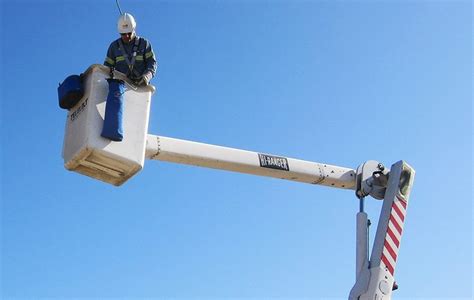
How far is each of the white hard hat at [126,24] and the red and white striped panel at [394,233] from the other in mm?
2922

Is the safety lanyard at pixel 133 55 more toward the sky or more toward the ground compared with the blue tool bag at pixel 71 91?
more toward the sky

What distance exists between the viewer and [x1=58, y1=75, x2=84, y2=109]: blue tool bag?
19.9 ft

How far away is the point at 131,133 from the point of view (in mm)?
5953

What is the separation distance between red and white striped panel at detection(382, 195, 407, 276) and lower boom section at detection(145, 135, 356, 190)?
0.52 m

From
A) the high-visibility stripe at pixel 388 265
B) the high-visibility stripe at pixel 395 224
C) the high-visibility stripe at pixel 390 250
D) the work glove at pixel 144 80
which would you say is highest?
the work glove at pixel 144 80

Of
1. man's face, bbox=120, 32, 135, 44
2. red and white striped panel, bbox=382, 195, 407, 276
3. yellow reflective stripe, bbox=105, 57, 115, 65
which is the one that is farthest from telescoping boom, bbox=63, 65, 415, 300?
man's face, bbox=120, 32, 135, 44

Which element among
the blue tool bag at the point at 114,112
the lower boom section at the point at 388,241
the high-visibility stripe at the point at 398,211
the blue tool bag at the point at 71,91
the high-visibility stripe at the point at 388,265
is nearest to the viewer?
the blue tool bag at the point at 114,112

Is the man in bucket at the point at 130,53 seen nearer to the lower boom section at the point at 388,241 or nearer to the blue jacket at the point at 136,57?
the blue jacket at the point at 136,57

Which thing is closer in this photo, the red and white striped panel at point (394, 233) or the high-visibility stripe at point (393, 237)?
the red and white striped panel at point (394, 233)

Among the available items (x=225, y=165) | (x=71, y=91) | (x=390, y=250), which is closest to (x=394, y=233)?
(x=390, y=250)

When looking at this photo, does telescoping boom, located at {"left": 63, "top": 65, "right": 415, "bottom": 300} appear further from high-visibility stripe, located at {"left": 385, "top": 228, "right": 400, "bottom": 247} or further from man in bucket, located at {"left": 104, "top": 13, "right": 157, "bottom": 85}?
man in bucket, located at {"left": 104, "top": 13, "right": 157, "bottom": 85}

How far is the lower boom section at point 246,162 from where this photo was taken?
6.23 metres

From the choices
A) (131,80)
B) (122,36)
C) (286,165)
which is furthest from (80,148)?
(286,165)

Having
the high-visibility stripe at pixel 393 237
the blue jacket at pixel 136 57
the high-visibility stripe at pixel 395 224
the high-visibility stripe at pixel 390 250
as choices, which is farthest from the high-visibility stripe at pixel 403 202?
the blue jacket at pixel 136 57
